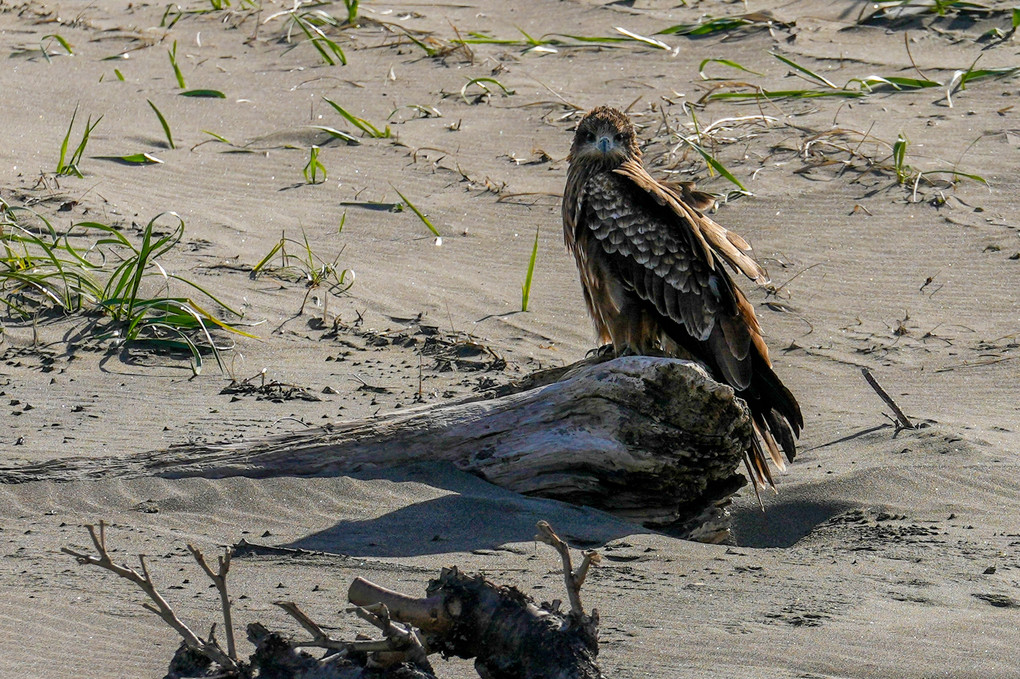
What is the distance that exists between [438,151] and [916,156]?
359 centimetres

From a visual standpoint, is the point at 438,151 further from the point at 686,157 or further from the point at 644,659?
the point at 644,659

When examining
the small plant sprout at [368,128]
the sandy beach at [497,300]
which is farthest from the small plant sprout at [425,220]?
the small plant sprout at [368,128]

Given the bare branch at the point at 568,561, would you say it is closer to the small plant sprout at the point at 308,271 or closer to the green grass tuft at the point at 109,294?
the green grass tuft at the point at 109,294

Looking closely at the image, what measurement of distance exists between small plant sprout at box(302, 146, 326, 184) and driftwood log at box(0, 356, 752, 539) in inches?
175

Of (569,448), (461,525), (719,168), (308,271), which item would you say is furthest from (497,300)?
(461,525)

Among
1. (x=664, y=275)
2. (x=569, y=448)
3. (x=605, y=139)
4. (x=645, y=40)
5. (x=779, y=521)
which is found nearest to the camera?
(x=569, y=448)

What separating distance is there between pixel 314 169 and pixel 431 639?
21.7 ft

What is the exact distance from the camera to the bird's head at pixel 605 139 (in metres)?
6.22

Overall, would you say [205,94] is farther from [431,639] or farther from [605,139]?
[431,639]

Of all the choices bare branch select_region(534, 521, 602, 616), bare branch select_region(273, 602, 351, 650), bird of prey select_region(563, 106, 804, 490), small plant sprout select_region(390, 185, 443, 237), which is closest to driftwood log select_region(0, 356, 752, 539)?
bird of prey select_region(563, 106, 804, 490)

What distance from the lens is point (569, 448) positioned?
4.62 meters

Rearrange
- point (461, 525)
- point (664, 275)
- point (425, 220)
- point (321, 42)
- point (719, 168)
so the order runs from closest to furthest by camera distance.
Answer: point (461, 525) → point (664, 275) → point (425, 220) → point (719, 168) → point (321, 42)

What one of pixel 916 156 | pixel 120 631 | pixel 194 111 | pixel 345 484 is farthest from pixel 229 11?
pixel 120 631

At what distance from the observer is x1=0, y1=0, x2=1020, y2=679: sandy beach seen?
377 cm
